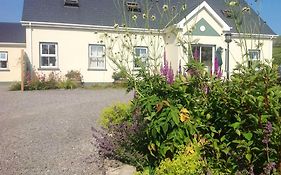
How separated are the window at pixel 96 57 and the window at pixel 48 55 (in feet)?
7.51

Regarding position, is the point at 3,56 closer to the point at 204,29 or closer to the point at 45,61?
the point at 45,61

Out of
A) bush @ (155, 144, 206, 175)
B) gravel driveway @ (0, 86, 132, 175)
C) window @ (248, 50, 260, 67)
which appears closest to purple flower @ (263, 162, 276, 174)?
bush @ (155, 144, 206, 175)

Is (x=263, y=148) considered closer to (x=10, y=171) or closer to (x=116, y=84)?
(x=10, y=171)

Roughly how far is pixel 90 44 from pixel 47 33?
2832 millimetres

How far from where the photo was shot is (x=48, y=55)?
20.0 m

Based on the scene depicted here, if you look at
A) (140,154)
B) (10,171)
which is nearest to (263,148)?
(140,154)

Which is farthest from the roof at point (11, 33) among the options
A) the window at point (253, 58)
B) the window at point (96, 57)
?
the window at point (253, 58)

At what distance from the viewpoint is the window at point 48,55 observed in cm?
1991

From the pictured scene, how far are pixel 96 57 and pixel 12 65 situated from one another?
→ 931cm

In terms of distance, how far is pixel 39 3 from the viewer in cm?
2103

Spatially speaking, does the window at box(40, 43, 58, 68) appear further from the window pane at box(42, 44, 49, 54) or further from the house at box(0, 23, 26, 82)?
the house at box(0, 23, 26, 82)

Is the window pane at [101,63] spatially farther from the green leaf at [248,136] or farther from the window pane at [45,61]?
the green leaf at [248,136]

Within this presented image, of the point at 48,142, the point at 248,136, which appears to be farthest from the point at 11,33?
the point at 248,136

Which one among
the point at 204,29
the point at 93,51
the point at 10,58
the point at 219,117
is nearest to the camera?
the point at 219,117
